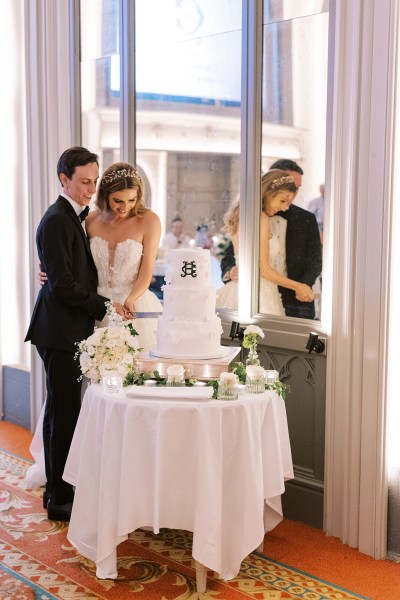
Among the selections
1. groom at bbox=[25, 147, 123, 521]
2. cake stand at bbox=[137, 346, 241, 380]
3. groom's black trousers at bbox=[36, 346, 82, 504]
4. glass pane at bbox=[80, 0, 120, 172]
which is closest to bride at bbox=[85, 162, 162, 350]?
groom at bbox=[25, 147, 123, 521]

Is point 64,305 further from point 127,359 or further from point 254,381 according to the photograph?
point 254,381

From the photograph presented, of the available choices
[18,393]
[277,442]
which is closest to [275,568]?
[277,442]

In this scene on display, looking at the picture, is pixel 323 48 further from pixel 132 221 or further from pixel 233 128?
pixel 132 221

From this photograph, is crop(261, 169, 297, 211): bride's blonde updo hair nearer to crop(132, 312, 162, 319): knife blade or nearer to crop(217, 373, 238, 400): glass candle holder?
crop(132, 312, 162, 319): knife blade

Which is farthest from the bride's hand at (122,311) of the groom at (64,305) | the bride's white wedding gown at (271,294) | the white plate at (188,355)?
the bride's white wedding gown at (271,294)

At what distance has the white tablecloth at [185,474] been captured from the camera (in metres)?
3.55

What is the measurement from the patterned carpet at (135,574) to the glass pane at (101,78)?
106 inches

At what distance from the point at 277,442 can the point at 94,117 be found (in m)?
3.02

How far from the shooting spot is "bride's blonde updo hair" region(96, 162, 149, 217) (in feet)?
15.0

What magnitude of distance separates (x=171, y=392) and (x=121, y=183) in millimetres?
1421

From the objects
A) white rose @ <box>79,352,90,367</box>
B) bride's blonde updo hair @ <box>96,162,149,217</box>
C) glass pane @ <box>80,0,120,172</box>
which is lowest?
white rose @ <box>79,352,90,367</box>

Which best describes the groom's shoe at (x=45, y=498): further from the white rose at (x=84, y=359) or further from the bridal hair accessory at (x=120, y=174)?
the bridal hair accessory at (x=120, y=174)

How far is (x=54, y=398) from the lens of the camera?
4496mm

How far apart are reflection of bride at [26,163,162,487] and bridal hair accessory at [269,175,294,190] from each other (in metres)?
0.69
